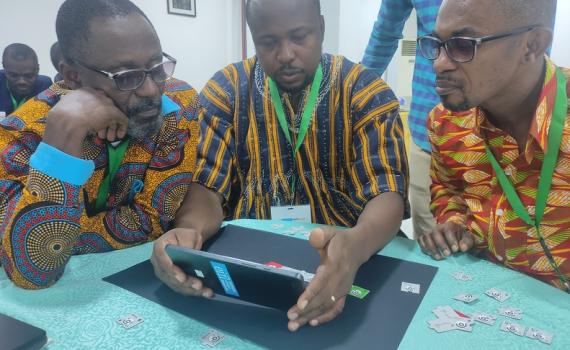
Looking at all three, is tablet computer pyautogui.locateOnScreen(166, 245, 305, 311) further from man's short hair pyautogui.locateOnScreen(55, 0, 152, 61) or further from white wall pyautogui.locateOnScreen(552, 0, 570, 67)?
white wall pyautogui.locateOnScreen(552, 0, 570, 67)

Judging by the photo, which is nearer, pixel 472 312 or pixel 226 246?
pixel 472 312

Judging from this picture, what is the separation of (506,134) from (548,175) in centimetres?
19

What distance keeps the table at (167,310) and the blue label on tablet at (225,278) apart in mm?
107

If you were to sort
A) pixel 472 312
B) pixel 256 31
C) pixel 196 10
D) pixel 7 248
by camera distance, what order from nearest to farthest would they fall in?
1. pixel 472 312
2. pixel 7 248
3. pixel 256 31
4. pixel 196 10

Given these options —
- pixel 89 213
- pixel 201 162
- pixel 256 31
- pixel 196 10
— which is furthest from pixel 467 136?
pixel 196 10

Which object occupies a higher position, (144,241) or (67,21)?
(67,21)

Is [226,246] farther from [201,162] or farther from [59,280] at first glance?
[59,280]

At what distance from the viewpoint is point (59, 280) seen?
4.11 ft

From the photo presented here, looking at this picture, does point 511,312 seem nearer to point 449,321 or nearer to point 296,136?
point 449,321

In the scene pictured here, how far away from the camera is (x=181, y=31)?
626cm

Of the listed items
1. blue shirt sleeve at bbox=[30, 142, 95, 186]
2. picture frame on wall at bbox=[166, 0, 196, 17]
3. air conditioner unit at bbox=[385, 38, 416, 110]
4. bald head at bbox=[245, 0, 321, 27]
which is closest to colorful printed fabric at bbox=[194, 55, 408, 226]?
bald head at bbox=[245, 0, 321, 27]

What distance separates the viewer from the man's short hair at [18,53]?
14.5ft

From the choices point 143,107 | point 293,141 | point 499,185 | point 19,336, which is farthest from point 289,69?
point 19,336

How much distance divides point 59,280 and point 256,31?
3.34ft
